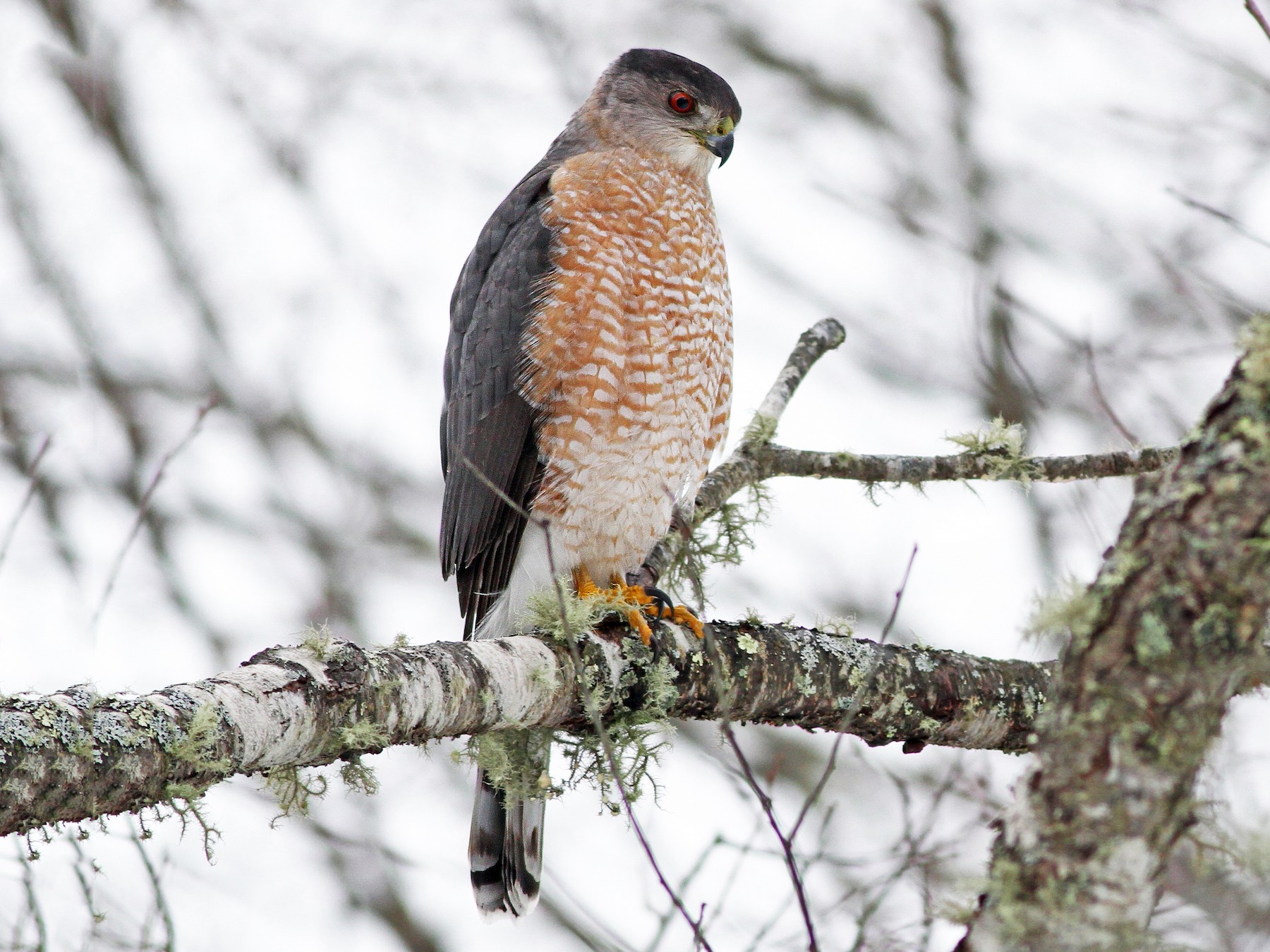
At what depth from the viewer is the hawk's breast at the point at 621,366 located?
387cm

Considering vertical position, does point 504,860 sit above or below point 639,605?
below

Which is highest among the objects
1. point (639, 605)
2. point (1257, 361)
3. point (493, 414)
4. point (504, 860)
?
point (493, 414)

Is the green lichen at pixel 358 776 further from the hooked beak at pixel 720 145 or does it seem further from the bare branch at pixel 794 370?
the hooked beak at pixel 720 145

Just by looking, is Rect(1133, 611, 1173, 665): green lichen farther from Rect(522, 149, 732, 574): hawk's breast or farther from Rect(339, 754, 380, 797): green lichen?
Rect(522, 149, 732, 574): hawk's breast

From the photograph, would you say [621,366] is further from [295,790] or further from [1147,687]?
[1147,687]

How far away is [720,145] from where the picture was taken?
468cm

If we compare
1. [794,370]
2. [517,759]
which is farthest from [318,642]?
[794,370]

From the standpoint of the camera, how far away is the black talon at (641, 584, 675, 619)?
149 inches

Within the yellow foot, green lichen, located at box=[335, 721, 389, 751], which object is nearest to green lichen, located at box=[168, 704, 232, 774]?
green lichen, located at box=[335, 721, 389, 751]

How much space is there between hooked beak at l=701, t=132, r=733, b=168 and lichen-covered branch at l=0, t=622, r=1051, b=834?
2.08 meters

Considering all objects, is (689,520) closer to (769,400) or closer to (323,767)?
(769,400)

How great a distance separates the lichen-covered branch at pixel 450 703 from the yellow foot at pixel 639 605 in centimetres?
6

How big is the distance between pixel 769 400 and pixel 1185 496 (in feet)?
9.46

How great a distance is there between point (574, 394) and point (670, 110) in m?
1.50
